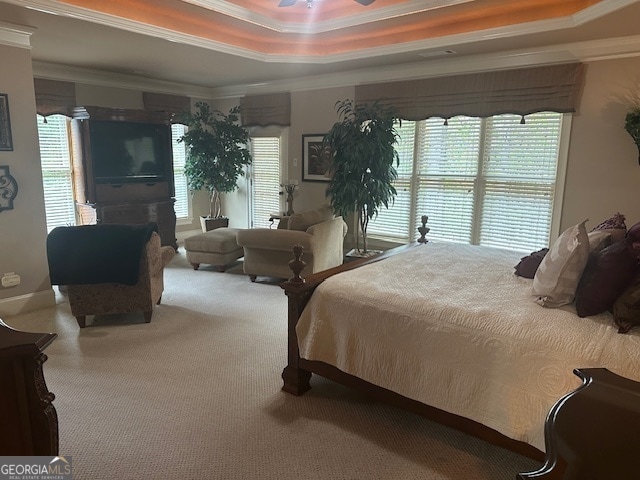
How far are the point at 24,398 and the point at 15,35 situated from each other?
11.4ft

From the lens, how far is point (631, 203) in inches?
155

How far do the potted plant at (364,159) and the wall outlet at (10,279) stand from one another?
320cm

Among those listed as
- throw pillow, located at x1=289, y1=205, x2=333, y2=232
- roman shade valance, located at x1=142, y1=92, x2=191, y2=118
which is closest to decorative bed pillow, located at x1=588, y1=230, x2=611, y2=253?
throw pillow, located at x1=289, y1=205, x2=333, y2=232

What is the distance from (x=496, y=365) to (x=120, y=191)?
5116 mm

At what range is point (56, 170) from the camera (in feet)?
18.1

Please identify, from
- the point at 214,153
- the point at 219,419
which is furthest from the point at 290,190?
the point at 219,419

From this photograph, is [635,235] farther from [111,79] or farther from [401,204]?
[111,79]

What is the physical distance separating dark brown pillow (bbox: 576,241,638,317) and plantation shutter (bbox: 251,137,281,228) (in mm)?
4997

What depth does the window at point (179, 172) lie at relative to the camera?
22.4ft

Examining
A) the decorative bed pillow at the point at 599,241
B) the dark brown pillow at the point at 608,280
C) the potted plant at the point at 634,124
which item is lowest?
the dark brown pillow at the point at 608,280

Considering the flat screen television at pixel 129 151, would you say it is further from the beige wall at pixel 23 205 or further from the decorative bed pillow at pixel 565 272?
the decorative bed pillow at pixel 565 272

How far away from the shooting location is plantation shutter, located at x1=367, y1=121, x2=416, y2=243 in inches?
206

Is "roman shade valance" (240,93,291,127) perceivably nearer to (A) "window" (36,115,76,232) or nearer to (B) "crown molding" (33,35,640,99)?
(B) "crown molding" (33,35,640,99)

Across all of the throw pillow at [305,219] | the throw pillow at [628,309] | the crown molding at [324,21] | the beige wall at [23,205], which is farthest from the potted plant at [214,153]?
the throw pillow at [628,309]
